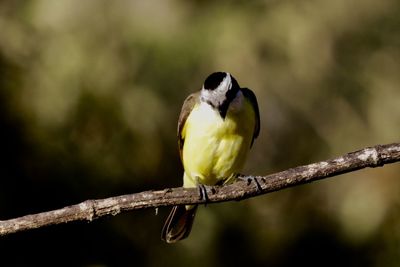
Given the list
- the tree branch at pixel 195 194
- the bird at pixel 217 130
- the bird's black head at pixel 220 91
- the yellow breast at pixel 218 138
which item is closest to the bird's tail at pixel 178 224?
the bird at pixel 217 130

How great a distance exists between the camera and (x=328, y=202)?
5.70 meters

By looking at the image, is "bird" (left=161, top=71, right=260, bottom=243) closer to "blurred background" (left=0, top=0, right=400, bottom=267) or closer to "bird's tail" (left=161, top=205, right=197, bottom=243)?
"bird's tail" (left=161, top=205, right=197, bottom=243)

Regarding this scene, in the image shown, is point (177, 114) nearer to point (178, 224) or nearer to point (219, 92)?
point (178, 224)

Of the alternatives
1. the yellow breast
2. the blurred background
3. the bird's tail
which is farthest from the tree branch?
the blurred background

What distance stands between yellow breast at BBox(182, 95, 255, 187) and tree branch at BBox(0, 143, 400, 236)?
2.68 ft

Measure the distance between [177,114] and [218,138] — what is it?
1314 millimetres

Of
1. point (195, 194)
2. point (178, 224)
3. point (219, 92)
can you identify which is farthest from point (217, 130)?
point (195, 194)

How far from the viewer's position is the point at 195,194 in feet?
12.0

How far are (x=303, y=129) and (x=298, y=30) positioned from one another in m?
0.79

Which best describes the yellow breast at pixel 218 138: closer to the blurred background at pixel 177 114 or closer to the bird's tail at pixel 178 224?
the bird's tail at pixel 178 224

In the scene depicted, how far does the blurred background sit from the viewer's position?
510cm

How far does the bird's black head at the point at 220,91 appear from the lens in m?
4.49

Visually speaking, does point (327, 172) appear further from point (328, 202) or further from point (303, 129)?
point (303, 129)

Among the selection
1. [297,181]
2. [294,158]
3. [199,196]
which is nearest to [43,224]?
[199,196]
